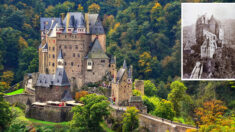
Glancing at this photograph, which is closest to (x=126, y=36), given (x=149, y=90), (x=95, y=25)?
(x=149, y=90)

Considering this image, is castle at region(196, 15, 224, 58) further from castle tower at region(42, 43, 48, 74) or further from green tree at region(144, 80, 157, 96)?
castle tower at region(42, 43, 48, 74)

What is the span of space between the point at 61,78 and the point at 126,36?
98.5ft

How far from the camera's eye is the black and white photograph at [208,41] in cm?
4622

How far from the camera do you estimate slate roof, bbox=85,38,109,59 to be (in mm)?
57062

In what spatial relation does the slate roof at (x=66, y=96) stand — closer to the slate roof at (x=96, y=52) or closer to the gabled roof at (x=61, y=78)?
the gabled roof at (x=61, y=78)

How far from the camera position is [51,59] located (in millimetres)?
58562

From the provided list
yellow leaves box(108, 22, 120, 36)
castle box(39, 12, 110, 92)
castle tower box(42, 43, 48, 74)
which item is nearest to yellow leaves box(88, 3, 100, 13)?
yellow leaves box(108, 22, 120, 36)

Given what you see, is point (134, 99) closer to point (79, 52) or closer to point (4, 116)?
point (79, 52)

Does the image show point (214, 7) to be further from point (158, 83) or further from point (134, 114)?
point (158, 83)

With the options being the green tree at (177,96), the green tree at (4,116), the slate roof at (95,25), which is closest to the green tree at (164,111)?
the green tree at (177,96)

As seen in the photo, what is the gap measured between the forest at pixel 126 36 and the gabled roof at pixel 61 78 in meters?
13.4

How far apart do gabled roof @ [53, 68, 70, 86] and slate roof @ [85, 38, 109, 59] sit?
3999mm

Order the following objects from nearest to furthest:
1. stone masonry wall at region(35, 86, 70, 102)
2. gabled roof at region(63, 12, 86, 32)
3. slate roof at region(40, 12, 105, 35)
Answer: stone masonry wall at region(35, 86, 70, 102), gabled roof at region(63, 12, 86, 32), slate roof at region(40, 12, 105, 35)

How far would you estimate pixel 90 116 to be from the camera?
4791 cm
